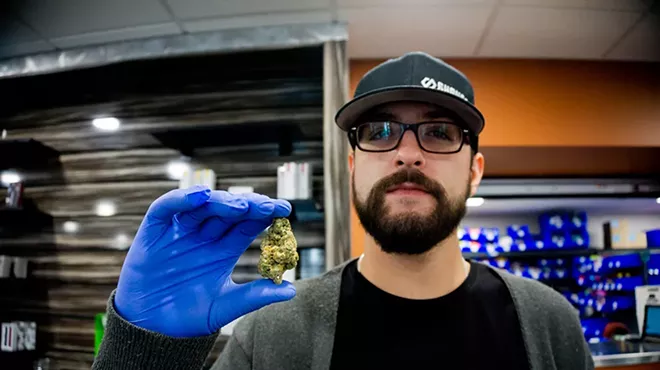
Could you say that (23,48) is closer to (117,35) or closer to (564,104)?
(117,35)

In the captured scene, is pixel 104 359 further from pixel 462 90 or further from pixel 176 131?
pixel 176 131

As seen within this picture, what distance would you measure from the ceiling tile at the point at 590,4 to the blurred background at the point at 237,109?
0.04 ft

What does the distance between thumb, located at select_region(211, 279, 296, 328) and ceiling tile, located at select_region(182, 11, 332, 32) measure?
2278 millimetres

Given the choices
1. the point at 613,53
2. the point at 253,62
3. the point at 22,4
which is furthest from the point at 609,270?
the point at 22,4

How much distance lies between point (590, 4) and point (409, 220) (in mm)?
2406

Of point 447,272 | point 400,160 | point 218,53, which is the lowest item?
point 447,272

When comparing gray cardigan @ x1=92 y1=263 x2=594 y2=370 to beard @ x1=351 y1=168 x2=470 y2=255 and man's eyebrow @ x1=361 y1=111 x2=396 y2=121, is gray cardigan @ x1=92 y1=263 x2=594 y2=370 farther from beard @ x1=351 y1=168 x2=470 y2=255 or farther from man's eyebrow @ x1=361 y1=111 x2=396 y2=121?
man's eyebrow @ x1=361 y1=111 x2=396 y2=121

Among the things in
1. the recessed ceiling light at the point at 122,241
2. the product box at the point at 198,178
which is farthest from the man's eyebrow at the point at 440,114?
the recessed ceiling light at the point at 122,241

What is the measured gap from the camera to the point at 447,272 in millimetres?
1300

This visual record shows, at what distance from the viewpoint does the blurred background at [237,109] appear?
2752 mm

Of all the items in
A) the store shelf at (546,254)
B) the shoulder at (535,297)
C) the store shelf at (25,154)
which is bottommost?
the store shelf at (546,254)

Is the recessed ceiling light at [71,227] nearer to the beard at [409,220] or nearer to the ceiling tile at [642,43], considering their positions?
the beard at [409,220]

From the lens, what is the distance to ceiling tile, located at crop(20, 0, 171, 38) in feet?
8.80

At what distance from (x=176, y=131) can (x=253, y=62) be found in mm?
782
